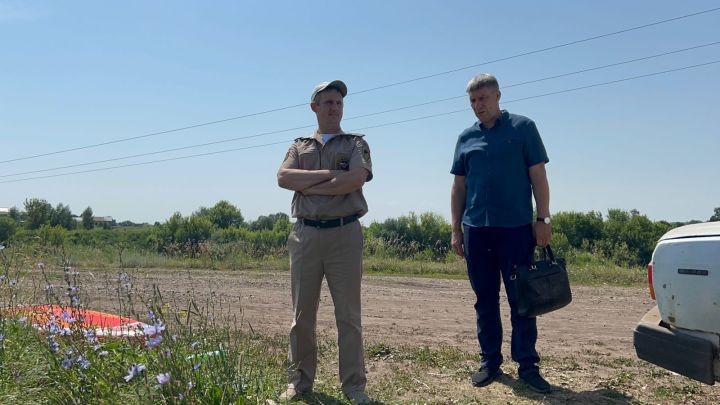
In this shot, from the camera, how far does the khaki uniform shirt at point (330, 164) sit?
410 cm

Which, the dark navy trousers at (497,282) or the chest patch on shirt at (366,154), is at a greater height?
the chest patch on shirt at (366,154)

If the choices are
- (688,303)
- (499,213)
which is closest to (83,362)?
(499,213)

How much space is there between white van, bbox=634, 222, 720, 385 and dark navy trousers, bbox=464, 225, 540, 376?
96 centimetres

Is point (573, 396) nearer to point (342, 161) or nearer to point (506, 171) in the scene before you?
point (506, 171)

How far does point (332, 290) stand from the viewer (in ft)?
13.7

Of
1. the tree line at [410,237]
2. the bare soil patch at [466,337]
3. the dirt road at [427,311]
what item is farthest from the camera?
the tree line at [410,237]

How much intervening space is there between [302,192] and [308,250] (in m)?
0.39

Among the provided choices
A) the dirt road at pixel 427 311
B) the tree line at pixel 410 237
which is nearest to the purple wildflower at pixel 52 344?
the dirt road at pixel 427 311

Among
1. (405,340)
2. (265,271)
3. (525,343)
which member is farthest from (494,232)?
(265,271)

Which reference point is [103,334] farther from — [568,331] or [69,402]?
[568,331]

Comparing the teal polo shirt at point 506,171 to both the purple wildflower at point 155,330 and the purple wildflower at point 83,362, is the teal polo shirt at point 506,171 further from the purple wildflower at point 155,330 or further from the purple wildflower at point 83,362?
the purple wildflower at point 83,362

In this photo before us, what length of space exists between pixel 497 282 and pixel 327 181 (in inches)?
62.1

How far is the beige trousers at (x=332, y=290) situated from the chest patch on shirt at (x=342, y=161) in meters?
0.38

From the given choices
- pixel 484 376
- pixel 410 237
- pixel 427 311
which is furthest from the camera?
pixel 410 237
